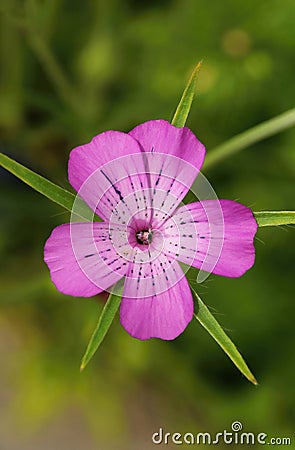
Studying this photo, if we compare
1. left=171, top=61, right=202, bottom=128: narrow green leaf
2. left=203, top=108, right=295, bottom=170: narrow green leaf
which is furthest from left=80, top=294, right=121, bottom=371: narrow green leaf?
left=203, top=108, right=295, bottom=170: narrow green leaf

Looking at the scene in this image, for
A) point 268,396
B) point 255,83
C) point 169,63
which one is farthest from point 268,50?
point 268,396

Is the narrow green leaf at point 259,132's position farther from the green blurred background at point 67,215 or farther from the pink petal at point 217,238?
the green blurred background at point 67,215

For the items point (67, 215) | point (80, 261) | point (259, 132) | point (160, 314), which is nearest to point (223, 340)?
point (160, 314)

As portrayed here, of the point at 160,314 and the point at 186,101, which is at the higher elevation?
the point at 186,101

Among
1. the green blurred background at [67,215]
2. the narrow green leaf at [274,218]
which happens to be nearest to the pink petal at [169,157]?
the narrow green leaf at [274,218]

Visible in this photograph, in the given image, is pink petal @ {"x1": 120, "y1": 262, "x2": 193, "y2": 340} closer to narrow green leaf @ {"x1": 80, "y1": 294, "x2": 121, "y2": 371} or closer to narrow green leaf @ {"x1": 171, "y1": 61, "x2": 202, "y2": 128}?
narrow green leaf @ {"x1": 80, "y1": 294, "x2": 121, "y2": 371}

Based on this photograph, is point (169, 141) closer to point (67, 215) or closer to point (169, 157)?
point (169, 157)

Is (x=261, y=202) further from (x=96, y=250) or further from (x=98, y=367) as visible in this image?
(x=96, y=250)
